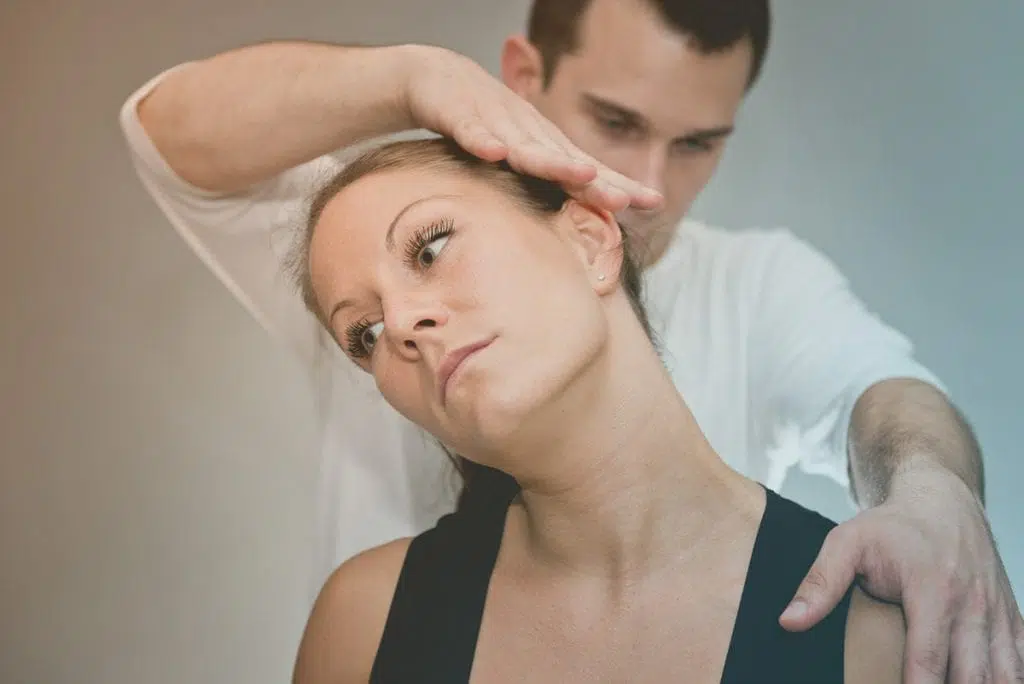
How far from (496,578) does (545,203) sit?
1.02 ft

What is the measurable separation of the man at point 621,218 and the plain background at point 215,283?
27 millimetres

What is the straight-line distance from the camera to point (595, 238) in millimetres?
782

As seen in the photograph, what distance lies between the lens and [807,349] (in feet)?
2.97

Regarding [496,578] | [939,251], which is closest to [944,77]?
[939,251]

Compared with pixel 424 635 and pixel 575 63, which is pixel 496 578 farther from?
pixel 575 63

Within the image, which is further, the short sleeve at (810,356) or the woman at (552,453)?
the short sleeve at (810,356)

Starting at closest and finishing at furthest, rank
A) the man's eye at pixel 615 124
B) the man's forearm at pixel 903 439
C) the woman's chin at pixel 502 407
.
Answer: the woman's chin at pixel 502 407, the man's forearm at pixel 903 439, the man's eye at pixel 615 124

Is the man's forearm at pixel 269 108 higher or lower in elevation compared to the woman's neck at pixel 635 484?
higher

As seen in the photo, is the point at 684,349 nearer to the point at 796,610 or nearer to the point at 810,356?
the point at 810,356

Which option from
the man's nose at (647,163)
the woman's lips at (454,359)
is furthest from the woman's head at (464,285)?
the man's nose at (647,163)

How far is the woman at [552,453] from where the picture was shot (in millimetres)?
694

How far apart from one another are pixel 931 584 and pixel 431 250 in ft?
1.39

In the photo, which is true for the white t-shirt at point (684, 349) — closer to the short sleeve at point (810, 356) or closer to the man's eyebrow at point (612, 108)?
the short sleeve at point (810, 356)

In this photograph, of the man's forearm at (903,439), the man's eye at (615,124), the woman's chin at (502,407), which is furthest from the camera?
the man's eye at (615,124)
